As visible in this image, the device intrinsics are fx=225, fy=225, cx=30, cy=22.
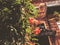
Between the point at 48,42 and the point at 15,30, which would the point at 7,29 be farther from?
the point at 48,42

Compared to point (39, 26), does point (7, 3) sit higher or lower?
higher

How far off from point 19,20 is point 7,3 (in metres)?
0.67

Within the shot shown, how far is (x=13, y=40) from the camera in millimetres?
7191

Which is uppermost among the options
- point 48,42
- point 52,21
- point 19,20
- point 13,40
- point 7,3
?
point 7,3

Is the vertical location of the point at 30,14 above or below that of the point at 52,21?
above

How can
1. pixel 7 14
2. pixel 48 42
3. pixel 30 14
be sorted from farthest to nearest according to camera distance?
pixel 48 42 < pixel 30 14 < pixel 7 14

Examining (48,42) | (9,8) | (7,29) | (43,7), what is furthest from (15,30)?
(43,7)

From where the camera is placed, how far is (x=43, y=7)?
11453 mm

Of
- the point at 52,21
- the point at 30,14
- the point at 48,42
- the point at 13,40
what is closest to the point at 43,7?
the point at 52,21

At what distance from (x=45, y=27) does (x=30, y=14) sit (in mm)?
3087

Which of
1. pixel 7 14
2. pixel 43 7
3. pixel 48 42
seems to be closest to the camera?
pixel 7 14

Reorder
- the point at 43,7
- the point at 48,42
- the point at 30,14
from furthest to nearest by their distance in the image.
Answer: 1. the point at 43,7
2. the point at 48,42
3. the point at 30,14

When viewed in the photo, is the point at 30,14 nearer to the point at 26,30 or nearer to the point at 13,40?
the point at 26,30

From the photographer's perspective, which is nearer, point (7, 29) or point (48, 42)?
point (7, 29)
